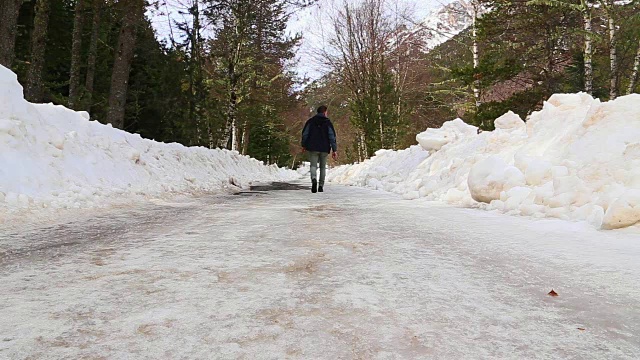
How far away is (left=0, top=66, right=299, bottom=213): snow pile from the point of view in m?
4.50

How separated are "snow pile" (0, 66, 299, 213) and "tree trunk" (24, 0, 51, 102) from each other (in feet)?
11.8

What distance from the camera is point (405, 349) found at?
4.54 ft

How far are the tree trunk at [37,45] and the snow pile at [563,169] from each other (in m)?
8.90

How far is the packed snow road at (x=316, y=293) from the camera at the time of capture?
140 centimetres

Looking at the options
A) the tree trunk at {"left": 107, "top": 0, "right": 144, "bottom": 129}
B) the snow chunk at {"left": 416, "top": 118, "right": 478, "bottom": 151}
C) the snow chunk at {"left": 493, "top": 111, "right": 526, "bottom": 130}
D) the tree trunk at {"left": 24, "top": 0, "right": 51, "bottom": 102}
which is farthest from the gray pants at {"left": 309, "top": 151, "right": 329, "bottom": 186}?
the tree trunk at {"left": 24, "top": 0, "right": 51, "bottom": 102}

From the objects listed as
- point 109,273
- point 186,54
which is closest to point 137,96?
point 186,54

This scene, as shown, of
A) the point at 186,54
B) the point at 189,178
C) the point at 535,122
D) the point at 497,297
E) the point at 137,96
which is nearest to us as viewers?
the point at 497,297

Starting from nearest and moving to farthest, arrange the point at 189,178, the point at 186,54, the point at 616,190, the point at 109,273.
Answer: the point at 109,273, the point at 616,190, the point at 189,178, the point at 186,54

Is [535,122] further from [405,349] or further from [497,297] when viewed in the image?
[405,349]

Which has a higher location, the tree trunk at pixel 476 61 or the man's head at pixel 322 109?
the tree trunk at pixel 476 61

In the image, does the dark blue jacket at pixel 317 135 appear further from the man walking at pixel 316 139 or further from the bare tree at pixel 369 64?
the bare tree at pixel 369 64

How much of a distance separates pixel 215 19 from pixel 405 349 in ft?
56.9

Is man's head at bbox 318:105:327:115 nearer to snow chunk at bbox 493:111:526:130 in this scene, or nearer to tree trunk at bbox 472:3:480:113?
snow chunk at bbox 493:111:526:130

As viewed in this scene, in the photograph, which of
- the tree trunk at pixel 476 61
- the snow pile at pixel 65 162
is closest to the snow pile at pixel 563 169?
the snow pile at pixel 65 162
